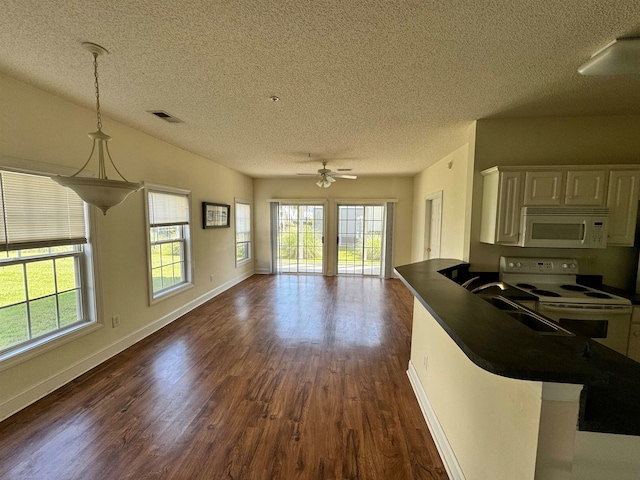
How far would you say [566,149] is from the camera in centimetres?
270

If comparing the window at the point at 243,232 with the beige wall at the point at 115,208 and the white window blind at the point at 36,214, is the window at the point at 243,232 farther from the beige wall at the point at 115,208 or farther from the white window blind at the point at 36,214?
the white window blind at the point at 36,214

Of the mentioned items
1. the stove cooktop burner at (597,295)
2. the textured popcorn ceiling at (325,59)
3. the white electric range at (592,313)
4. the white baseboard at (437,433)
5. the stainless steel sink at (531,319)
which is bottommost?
the white baseboard at (437,433)

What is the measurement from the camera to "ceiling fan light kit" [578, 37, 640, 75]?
1.56 metres

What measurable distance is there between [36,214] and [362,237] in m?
5.81

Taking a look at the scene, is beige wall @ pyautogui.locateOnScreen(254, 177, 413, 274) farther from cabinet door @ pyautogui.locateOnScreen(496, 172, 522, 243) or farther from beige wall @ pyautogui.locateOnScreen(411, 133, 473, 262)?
cabinet door @ pyautogui.locateOnScreen(496, 172, 522, 243)

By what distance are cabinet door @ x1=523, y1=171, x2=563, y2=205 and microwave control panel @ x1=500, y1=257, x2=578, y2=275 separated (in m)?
0.61

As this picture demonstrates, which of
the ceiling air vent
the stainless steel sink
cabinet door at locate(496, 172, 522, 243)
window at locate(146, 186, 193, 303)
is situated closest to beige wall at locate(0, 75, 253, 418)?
window at locate(146, 186, 193, 303)

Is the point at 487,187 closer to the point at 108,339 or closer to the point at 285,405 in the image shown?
the point at 285,405

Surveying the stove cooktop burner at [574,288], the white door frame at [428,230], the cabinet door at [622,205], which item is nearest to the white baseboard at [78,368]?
the white door frame at [428,230]

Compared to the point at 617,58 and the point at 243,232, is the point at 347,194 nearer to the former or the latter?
the point at 243,232

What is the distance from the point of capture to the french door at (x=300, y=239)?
275 inches

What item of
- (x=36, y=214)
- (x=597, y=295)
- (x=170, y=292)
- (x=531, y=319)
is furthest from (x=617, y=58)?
(x=170, y=292)

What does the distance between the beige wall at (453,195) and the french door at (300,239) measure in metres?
2.57

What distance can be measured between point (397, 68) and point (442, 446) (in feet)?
8.39
